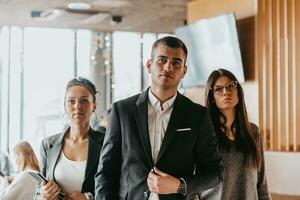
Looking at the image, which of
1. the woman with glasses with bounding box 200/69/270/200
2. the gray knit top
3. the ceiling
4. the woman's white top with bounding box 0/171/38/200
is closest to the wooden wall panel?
the ceiling

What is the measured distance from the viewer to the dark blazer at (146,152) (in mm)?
2010

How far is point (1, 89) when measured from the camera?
9758 mm

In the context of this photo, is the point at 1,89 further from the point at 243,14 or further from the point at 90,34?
the point at 243,14

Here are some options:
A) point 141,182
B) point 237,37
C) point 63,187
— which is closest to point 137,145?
point 141,182

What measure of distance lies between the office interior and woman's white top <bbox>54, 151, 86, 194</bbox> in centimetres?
37

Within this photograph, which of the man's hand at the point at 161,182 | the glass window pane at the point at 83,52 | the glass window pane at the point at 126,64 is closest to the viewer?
the man's hand at the point at 161,182

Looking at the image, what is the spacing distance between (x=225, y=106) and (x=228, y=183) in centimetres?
41

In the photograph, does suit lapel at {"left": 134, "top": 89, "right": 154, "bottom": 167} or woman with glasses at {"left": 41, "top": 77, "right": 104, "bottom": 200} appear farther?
woman with glasses at {"left": 41, "top": 77, "right": 104, "bottom": 200}

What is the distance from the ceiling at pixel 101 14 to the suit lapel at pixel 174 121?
536 centimetres

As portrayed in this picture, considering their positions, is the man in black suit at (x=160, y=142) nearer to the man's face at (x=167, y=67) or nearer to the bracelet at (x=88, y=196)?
the man's face at (x=167, y=67)

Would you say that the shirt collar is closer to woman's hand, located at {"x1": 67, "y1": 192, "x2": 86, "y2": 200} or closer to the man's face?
the man's face

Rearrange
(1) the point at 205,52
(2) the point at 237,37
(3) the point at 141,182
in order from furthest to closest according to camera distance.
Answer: (1) the point at 205,52 → (2) the point at 237,37 → (3) the point at 141,182

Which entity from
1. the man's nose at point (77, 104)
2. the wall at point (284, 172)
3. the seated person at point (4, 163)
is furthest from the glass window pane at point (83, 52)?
the man's nose at point (77, 104)

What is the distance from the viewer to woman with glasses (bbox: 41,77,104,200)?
2.44 metres
